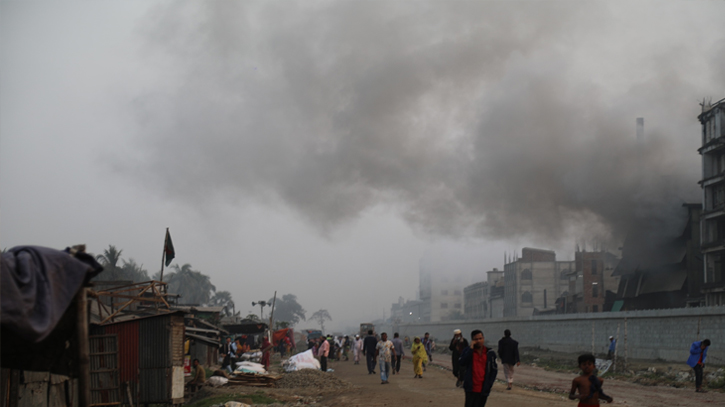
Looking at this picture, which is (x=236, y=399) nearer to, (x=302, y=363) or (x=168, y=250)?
(x=168, y=250)

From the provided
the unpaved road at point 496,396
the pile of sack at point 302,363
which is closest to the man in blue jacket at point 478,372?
the unpaved road at point 496,396

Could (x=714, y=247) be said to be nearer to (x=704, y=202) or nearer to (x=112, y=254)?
(x=704, y=202)

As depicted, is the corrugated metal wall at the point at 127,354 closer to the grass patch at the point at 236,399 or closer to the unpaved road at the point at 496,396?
the grass patch at the point at 236,399

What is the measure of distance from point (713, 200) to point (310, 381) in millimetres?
36395

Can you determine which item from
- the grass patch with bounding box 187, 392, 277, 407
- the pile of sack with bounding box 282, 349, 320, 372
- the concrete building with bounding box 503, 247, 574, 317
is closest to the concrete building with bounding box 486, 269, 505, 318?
the concrete building with bounding box 503, 247, 574, 317

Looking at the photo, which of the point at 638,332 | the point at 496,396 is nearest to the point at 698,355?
the point at 496,396

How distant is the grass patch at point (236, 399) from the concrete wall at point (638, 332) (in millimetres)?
16779

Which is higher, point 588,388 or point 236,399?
point 588,388

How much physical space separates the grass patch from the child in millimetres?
10614

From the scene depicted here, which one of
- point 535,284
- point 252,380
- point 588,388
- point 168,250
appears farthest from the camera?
point 535,284

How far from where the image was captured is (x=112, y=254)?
58062mm

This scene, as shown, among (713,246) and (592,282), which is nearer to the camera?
(713,246)

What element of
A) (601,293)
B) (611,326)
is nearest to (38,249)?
(611,326)

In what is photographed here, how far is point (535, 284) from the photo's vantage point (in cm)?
9469
